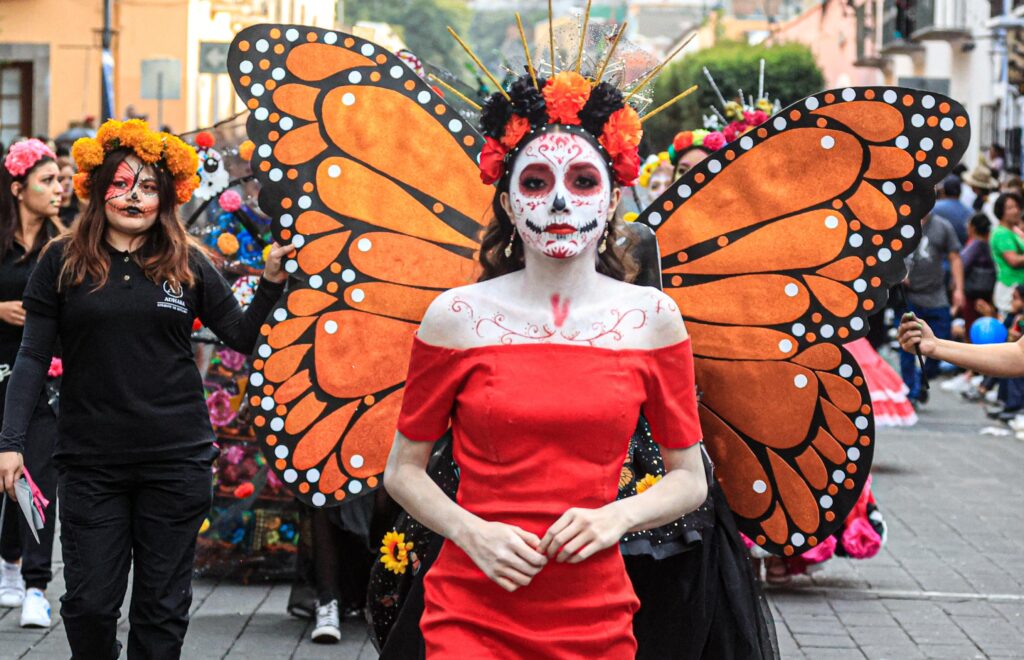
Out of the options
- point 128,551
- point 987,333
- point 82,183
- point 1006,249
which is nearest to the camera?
point 128,551

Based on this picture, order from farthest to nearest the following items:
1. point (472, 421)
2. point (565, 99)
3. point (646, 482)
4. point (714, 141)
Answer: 1. point (714, 141)
2. point (646, 482)
3. point (565, 99)
4. point (472, 421)

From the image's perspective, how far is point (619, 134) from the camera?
12.1ft

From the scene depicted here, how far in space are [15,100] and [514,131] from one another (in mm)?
26389

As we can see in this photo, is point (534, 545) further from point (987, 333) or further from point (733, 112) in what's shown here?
point (733, 112)

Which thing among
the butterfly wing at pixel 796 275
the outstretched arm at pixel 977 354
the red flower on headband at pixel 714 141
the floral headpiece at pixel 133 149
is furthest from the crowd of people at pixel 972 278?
the floral headpiece at pixel 133 149

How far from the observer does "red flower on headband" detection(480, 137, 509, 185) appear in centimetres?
374

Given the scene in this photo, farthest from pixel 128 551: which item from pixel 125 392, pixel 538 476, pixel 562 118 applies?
pixel 562 118

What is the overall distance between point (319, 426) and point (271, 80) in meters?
0.98

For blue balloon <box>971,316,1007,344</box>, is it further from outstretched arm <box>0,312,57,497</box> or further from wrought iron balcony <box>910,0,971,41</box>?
wrought iron balcony <box>910,0,971,41</box>

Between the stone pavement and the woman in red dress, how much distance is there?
2953mm

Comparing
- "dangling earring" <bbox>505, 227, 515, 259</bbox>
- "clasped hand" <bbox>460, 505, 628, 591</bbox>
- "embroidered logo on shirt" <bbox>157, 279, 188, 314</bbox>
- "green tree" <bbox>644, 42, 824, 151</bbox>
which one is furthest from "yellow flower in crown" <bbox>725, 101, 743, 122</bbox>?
"green tree" <bbox>644, 42, 824, 151</bbox>

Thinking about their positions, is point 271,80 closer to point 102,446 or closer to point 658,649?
point 102,446

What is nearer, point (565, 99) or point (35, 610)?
point (565, 99)

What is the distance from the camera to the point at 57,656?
6129 mm
